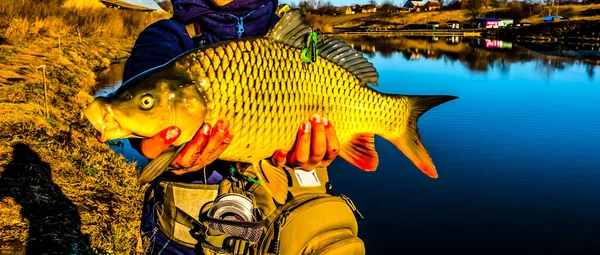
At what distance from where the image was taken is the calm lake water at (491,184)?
162 inches

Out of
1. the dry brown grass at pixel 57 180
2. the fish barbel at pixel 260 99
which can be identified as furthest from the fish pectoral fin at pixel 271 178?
the dry brown grass at pixel 57 180

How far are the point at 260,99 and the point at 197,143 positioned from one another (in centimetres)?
16

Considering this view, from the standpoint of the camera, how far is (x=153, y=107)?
3.36ft

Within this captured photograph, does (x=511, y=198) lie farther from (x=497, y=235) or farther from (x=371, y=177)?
(x=371, y=177)

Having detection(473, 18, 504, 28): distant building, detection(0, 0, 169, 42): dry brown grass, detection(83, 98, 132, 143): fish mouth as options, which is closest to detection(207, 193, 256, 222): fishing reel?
detection(83, 98, 132, 143): fish mouth

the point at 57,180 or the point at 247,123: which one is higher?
the point at 247,123

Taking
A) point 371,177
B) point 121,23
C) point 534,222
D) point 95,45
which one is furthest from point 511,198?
point 121,23

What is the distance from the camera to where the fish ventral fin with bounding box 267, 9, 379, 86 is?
1187mm

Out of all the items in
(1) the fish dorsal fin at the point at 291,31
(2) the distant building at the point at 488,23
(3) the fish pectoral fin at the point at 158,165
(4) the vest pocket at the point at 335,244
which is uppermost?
(1) the fish dorsal fin at the point at 291,31

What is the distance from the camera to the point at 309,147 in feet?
4.07

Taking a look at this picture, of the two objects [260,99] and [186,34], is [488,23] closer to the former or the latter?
[186,34]

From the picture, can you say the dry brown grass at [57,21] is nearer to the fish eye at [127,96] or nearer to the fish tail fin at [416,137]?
the fish tail fin at [416,137]

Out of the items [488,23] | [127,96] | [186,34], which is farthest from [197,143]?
[488,23]

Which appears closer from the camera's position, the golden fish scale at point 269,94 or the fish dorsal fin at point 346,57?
the golden fish scale at point 269,94
